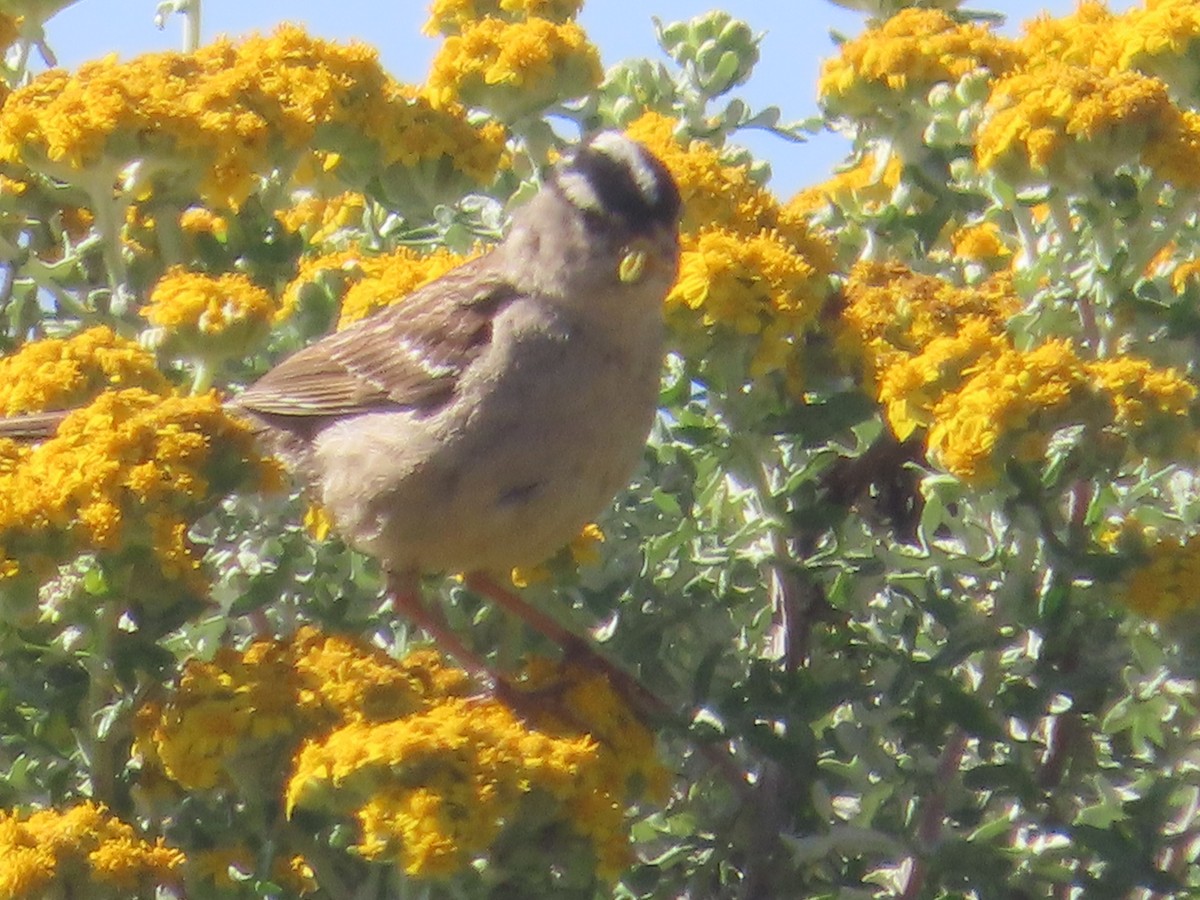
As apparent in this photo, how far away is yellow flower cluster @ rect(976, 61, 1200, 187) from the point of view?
405 centimetres

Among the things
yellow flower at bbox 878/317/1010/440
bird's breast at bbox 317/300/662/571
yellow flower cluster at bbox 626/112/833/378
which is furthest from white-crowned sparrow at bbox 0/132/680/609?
yellow flower at bbox 878/317/1010/440

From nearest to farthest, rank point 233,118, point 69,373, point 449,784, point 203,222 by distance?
point 449,784 < point 69,373 < point 233,118 < point 203,222

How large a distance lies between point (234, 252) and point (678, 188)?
106cm

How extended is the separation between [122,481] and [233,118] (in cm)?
119

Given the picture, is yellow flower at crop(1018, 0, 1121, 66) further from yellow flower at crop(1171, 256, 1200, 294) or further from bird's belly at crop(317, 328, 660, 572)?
bird's belly at crop(317, 328, 660, 572)

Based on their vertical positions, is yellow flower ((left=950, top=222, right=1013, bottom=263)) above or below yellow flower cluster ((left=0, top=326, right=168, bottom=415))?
above

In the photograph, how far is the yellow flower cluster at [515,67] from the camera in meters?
4.80

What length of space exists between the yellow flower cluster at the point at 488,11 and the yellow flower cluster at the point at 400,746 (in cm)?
186

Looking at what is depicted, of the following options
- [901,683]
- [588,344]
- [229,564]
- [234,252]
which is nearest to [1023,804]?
[901,683]

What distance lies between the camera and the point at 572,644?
418 cm

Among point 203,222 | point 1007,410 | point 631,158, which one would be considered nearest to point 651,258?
point 631,158

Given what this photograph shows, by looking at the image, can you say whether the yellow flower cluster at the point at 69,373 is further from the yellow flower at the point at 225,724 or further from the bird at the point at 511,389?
the yellow flower at the point at 225,724

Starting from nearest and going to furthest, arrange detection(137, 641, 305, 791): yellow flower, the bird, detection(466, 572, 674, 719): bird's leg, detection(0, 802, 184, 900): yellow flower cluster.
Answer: detection(0, 802, 184, 900): yellow flower cluster < detection(137, 641, 305, 791): yellow flower < detection(466, 572, 674, 719): bird's leg < the bird

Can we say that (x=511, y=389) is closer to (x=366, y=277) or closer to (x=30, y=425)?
(x=366, y=277)
